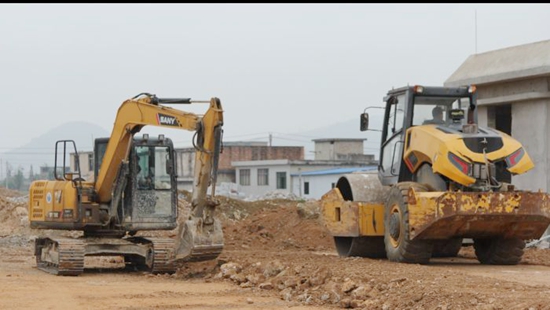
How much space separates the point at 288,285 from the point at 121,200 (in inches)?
204

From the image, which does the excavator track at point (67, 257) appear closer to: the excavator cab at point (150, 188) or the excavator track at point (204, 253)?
the excavator cab at point (150, 188)

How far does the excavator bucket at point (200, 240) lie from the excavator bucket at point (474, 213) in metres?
3.20

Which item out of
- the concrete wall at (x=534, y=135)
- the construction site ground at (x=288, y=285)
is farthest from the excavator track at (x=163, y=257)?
the concrete wall at (x=534, y=135)

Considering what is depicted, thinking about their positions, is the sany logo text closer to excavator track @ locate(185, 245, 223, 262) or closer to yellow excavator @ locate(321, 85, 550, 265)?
excavator track @ locate(185, 245, 223, 262)

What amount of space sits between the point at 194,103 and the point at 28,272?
191 inches

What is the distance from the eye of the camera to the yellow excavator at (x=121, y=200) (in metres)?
18.0

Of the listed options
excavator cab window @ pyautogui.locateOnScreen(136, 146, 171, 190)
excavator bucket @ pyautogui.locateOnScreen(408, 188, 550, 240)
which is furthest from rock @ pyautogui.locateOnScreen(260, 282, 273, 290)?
excavator cab window @ pyautogui.locateOnScreen(136, 146, 171, 190)

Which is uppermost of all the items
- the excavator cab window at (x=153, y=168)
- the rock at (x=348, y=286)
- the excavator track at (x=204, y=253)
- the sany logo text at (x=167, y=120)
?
the sany logo text at (x=167, y=120)

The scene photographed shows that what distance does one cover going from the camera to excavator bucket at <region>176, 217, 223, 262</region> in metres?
16.2

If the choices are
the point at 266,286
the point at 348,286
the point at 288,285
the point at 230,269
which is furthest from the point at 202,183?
the point at 348,286

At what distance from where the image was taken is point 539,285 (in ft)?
44.7

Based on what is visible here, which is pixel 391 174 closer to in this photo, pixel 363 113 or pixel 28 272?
pixel 363 113

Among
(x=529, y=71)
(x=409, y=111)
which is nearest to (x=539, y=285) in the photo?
(x=409, y=111)

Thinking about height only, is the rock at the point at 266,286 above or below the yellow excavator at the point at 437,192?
below
